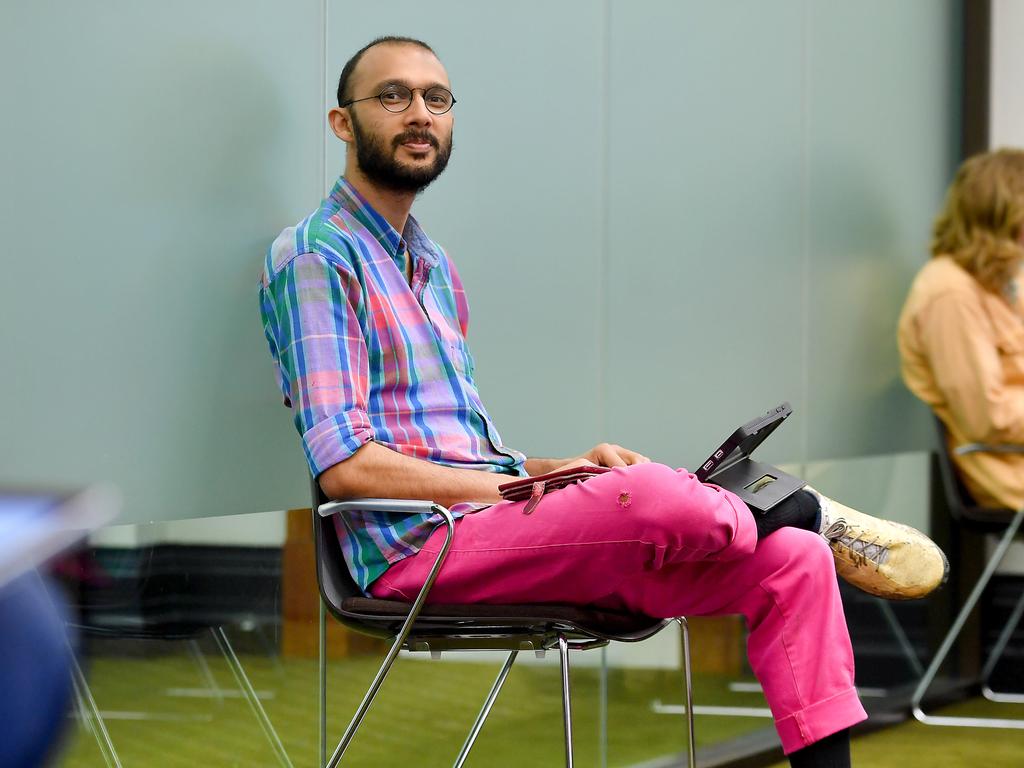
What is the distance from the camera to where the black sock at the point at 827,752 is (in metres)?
2.20

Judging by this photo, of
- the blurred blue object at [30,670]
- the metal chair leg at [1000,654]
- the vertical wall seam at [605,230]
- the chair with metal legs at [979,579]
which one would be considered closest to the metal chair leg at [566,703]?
the vertical wall seam at [605,230]

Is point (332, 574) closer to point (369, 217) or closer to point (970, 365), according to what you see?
point (369, 217)

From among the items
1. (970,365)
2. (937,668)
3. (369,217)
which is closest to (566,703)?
(369,217)

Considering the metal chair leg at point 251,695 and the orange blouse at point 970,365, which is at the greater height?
the orange blouse at point 970,365

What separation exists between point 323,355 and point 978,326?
2738mm

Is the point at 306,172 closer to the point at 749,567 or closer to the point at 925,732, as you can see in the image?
the point at 749,567

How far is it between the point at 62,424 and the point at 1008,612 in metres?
3.91

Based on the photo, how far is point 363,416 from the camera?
2318mm

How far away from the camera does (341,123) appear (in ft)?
8.69

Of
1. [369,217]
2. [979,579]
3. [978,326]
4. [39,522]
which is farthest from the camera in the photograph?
[979,579]

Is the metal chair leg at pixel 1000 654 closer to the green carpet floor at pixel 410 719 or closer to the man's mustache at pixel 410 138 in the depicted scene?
the green carpet floor at pixel 410 719

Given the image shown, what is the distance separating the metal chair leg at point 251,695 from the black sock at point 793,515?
967 mm

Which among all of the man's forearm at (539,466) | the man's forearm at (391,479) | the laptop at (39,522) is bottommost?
the man's forearm at (539,466)

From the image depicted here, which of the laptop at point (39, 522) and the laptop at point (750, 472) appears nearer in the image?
the laptop at point (39, 522)
